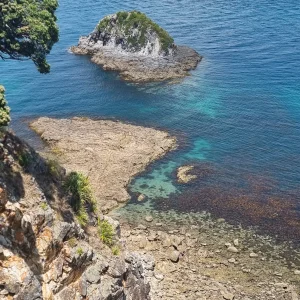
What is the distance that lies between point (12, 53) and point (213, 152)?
45778mm

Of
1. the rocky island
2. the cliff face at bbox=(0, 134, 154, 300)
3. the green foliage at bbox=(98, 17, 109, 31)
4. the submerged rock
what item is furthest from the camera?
the green foliage at bbox=(98, 17, 109, 31)

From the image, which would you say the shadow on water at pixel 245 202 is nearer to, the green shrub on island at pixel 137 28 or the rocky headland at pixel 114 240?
the rocky headland at pixel 114 240

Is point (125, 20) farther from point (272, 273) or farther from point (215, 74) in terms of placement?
point (272, 273)

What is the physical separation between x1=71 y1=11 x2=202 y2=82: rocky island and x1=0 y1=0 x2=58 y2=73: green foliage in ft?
214

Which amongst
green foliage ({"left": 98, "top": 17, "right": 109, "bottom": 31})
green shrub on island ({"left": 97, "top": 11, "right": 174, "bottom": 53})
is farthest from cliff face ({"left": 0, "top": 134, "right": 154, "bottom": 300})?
green foliage ({"left": 98, "top": 17, "right": 109, "bottom": 31})

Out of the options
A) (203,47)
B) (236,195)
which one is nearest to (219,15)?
(203,47)

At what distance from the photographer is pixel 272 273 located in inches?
1946

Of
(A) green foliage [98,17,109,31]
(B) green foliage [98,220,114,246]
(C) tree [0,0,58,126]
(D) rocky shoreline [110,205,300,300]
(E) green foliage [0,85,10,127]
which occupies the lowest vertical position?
(D) rocky shoreline [110,205,300,300]

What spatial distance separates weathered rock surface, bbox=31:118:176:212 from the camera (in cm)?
6644

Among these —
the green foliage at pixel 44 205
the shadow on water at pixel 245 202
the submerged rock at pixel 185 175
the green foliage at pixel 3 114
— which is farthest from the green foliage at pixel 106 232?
the submerged rock at pixel 185 175

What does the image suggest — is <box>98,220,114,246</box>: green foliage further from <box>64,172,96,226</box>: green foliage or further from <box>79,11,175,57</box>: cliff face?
<box>79,11,175,57</box>: cliff face

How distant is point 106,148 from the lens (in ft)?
246

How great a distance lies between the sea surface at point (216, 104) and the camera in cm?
6369

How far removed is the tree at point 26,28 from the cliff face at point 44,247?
314 inches
